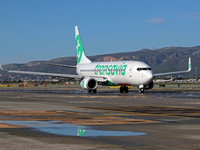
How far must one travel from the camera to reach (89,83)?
60500 millimetres

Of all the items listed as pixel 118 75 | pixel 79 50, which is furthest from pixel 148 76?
pixel 79 50

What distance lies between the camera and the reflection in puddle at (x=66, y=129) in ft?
47.3

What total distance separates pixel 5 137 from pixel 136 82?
43.1m

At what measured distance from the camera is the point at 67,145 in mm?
12016

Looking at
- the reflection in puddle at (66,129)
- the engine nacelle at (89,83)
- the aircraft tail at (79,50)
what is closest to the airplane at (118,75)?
the engine nacelle at (89,83)

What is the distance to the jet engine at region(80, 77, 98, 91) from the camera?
195 ft

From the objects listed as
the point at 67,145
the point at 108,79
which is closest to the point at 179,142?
the point at 67,145

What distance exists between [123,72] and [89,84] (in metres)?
5.65

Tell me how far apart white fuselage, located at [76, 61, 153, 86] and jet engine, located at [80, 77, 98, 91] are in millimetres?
2473

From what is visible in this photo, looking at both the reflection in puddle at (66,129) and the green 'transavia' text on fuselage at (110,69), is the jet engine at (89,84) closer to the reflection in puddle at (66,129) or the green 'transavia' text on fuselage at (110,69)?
the green 'transavia' text on fuselage at (110,69)

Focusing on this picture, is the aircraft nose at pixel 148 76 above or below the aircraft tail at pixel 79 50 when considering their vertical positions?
below

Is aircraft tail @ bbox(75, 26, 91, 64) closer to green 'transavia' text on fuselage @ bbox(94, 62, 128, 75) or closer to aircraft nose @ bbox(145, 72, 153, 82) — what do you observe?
green 'transavia' text on fuselage @ bbox(94, 62, 128, 75)

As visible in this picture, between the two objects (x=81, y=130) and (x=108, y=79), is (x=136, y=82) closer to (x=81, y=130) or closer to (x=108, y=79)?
(x=108, y=79)

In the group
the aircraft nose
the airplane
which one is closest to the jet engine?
the airplane
